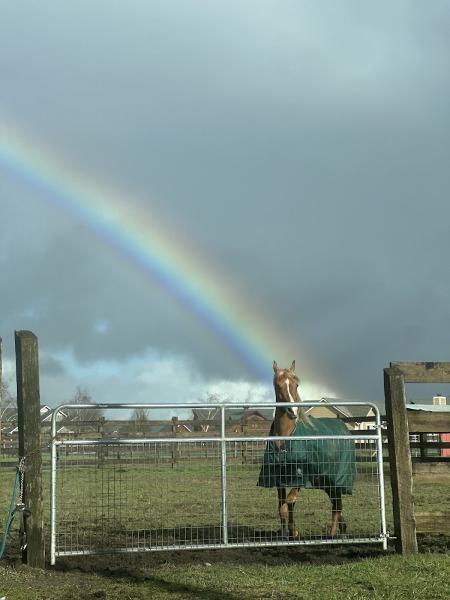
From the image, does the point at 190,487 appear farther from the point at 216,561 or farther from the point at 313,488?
the point at 216,561

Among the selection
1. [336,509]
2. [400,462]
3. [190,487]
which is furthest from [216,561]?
[190,487]

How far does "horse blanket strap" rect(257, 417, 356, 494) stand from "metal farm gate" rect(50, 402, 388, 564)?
0.33 feet

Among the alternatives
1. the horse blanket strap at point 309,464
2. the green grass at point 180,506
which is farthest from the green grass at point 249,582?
the horse blanket strap at point 309,464

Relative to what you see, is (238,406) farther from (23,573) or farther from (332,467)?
(23,573)

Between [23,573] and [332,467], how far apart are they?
3.41 metres

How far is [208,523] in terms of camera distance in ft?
30.7

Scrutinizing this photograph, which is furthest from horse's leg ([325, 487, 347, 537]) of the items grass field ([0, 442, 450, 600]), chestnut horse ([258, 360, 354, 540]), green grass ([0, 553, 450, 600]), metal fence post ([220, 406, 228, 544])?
metal fence post ([220, 406, 228, 544])

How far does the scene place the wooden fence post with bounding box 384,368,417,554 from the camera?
286 inches

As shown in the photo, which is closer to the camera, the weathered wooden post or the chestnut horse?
the weathered wooden post

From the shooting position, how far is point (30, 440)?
667cm

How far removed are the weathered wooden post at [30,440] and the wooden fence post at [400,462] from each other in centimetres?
347

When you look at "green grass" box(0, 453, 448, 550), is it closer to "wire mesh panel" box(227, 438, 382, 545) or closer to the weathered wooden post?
"wire mesh panel" box(227, 438, 382, 545)

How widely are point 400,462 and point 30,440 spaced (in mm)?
3664

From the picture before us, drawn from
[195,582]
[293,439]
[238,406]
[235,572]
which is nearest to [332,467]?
[293,439]
